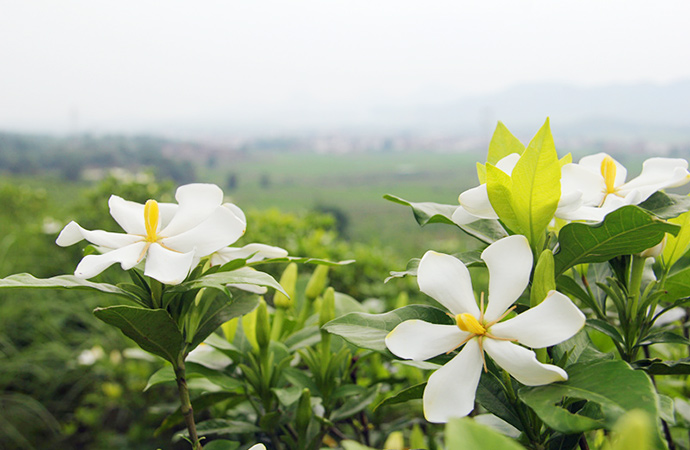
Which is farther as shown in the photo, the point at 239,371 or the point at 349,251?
the point at 349,251

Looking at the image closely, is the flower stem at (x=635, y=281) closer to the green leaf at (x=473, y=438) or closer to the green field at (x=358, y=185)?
the green leaf at (x=473, y=438)

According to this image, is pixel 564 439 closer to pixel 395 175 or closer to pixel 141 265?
pixel 141 265

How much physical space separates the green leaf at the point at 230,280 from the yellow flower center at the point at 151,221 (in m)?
0.06

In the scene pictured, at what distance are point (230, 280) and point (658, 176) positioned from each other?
0.53 m

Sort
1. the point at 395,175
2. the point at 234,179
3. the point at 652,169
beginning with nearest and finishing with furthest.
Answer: the point at 652,169 → the point at 234,179 → the point at 395,175

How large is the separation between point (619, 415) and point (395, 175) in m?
11.3

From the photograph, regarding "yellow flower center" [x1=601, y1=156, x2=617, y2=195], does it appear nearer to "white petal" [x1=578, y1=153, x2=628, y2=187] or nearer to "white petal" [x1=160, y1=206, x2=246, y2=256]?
"white petal" [x1=578, y1=153, x2=628, y2=187]

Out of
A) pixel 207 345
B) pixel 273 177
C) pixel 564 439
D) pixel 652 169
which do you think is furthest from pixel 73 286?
pixel 273 177

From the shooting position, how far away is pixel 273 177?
9.42m

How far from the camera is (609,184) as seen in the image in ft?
1.94

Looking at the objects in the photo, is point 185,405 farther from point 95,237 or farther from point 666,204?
point 666,204

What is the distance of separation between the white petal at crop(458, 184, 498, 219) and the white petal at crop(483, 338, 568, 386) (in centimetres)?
15

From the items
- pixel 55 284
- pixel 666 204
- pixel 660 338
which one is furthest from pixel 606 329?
pixel 55 284

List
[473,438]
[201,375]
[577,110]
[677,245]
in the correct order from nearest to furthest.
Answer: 1. [473,438]
2. [677,245]
3. [201,375]
4. [577,110]
